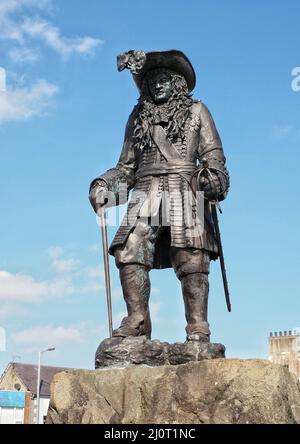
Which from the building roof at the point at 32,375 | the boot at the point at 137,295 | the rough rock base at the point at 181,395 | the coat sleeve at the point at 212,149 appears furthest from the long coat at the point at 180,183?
the building roof at the point at 32,375

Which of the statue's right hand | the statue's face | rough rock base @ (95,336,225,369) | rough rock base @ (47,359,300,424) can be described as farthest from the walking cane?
the statue's face

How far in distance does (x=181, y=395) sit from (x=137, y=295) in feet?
3.86

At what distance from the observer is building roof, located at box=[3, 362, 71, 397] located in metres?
38.4

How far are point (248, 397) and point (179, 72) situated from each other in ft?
10.8

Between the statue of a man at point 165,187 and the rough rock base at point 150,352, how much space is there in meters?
0.12

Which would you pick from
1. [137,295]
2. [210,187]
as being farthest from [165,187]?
[137,295]

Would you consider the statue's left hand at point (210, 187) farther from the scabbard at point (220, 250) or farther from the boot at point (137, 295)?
the boot at point (137, 295)

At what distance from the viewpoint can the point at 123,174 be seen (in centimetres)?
693

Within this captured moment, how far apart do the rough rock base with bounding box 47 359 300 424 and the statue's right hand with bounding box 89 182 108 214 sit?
1612 millimetres

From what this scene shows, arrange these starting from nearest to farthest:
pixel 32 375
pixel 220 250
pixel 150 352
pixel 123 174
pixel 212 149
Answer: pixel 150 352 < pixel 220 250 < pixel 212 149 < pixel 123 174 < pixel 32 375

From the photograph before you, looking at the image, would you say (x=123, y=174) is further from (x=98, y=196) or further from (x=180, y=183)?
(x=180, y=183)

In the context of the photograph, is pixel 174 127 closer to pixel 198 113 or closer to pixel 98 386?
pixel 198 113

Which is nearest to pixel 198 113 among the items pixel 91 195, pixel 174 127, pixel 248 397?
pixel 174 127
